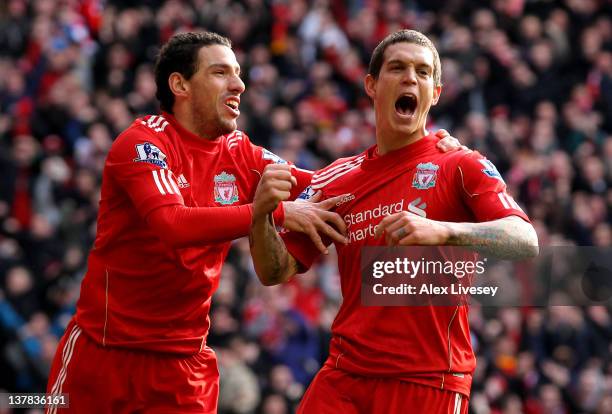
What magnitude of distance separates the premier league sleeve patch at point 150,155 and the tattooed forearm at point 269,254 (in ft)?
2.41

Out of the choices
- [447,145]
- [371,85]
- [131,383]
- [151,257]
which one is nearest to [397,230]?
[447,145]

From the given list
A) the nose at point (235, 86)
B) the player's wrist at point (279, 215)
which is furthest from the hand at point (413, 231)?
the nose at point (235, 86)

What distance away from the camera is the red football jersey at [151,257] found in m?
6.67

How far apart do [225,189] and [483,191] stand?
175cm

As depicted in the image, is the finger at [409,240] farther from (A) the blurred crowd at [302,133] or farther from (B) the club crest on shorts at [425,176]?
(A) the blurred crowd at [302,133]

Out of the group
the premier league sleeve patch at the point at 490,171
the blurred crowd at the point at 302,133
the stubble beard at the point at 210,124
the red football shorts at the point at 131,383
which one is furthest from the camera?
the blurred crowd at the point at 302,133

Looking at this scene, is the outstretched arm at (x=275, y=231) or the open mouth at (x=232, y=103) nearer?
the outstretched arm at (x=275, y=231)

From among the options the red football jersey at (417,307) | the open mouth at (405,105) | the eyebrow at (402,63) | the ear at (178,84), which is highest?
the eyebrow at (402,63)

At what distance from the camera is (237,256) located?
45.7 feet

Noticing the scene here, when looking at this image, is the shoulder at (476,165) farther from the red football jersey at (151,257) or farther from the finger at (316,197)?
the red football jersey at (151,257)

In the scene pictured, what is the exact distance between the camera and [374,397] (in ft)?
19.5

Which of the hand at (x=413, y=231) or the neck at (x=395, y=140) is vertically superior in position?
the neck at (x=395, y=140)

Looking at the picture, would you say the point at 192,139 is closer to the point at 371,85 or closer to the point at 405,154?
the point at 371,85

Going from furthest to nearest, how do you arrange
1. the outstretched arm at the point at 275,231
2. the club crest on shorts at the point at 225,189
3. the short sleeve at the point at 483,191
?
1. the club crest on shorts at the point at 225,189
2. the outstretched arm at the point at 275,231
3. the short sleeve at the point at 483,191
